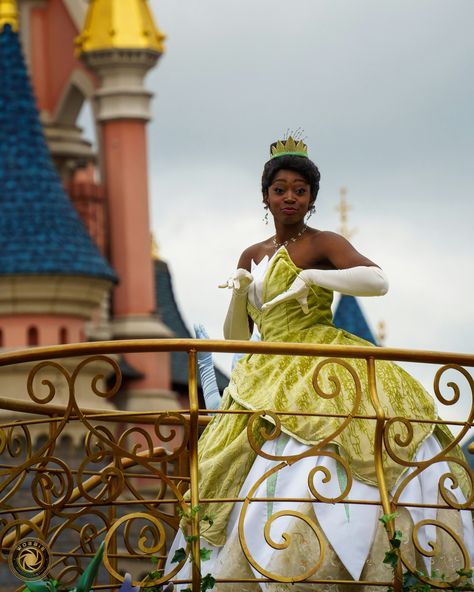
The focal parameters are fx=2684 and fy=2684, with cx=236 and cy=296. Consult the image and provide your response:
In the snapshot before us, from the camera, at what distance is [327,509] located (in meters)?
7.85

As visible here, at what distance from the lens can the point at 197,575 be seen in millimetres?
7598

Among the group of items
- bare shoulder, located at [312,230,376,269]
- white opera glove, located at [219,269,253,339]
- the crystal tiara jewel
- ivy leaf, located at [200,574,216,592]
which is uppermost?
the crystal tiara jewel

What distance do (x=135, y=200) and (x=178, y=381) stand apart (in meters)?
2.21

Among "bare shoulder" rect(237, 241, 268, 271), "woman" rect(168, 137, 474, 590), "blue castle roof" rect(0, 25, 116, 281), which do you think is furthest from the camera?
"blue castle roof" rect(0, 25, 116, 281)

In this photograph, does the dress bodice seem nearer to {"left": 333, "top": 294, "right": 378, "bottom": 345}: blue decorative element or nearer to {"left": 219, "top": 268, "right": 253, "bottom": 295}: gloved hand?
{"left": 219, "top": 268, "right": 253, "bottom": 295}: gloved hand

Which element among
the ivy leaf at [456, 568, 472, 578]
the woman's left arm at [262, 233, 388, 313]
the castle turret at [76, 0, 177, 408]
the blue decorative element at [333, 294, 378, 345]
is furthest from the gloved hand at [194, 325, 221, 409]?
the blue decorative element at [333, 294, 378, 345]

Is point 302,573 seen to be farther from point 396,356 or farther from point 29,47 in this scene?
point 29,47

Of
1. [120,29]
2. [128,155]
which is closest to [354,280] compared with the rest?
[120,29]

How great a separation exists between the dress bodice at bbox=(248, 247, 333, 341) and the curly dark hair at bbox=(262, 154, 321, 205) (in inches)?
8.9

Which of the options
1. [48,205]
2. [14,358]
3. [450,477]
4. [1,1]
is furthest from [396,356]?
[1,1]

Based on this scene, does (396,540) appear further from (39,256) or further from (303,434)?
(39,256)

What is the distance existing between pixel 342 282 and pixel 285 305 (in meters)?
0.24

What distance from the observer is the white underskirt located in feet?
25.6

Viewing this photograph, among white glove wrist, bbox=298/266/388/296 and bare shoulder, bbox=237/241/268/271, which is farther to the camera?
bare shoulder, bbox=237/241/268/271
